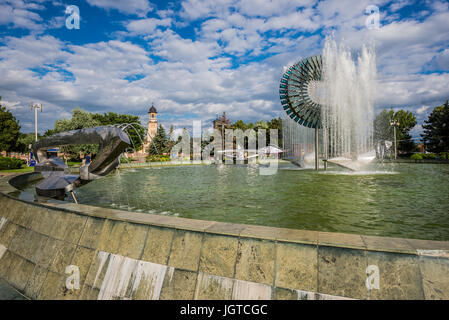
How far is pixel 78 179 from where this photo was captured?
22.5ft

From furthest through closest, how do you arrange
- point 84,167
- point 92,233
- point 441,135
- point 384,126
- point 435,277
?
point 384,126 → point 441,135 → point 84,167 → point 92,233 → point 435,277

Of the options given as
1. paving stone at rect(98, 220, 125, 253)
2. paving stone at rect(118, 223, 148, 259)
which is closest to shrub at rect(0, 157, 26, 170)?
paving stone at rect(98, 220, 125, 253)


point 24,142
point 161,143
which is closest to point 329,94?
point 161,143

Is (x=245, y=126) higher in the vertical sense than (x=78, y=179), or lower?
higher

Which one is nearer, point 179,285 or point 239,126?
point 179,285

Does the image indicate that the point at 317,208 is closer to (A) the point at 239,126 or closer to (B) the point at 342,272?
(B) the point at 342,272

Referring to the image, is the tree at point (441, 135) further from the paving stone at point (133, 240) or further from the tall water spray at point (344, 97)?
the paving stone at point (133, 240)

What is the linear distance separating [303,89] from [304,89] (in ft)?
0.28

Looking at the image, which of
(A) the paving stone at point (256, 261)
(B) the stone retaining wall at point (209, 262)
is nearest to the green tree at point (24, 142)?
(B) the stone retaining wall at point (209, 262)

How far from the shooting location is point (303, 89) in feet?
77.3

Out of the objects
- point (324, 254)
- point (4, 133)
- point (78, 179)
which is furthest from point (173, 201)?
point (4, 133)

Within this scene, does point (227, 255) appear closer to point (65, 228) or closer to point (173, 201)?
point (65, 228)

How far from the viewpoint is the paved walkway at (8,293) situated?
4.46 metres
